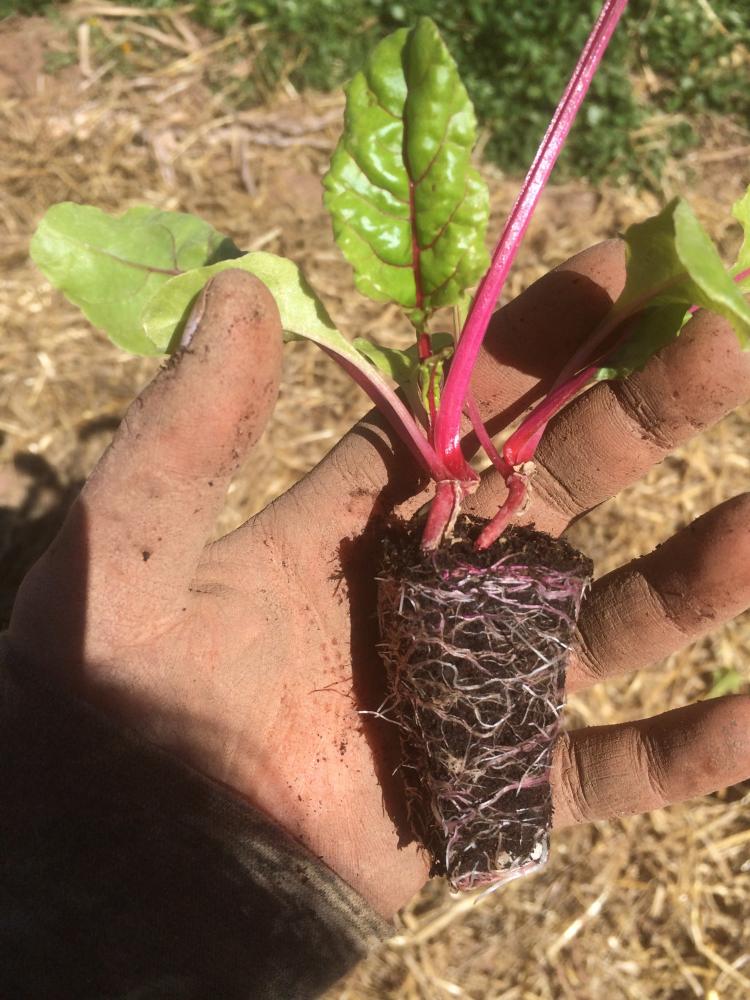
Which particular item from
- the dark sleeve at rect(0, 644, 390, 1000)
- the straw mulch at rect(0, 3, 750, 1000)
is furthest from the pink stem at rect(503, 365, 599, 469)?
the straw mulch at rect(0, 3, 750, 1000)

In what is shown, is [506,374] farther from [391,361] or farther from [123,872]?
[123,872]

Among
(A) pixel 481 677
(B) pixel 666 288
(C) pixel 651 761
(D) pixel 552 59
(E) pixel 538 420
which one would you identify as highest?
(D) pixel 552 59

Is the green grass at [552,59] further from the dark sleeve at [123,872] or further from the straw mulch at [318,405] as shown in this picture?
the dark sleeve at [123,872]

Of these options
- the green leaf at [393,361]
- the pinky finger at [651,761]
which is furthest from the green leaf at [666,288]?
the pinky finger at [651,761]

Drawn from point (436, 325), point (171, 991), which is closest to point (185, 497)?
point (171, 991)

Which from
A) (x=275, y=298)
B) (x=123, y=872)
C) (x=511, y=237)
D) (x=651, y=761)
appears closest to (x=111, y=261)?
(x=275, y=298)

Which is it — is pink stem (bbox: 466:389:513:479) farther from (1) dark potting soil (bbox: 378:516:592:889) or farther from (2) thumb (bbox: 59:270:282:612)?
(2) thumb (bbox: 59:270:282:612)
